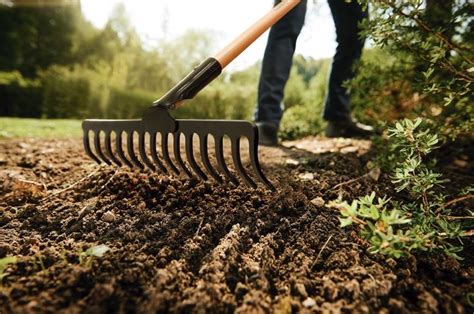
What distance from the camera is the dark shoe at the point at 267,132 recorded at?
2941 mm

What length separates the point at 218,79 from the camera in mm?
11492

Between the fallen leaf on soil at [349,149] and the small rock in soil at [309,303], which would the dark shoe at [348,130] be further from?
the small rock in soil at [309,303]

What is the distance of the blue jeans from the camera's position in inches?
107

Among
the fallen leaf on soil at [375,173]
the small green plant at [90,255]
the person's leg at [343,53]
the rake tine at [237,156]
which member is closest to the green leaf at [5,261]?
the small green plant at [90,255]

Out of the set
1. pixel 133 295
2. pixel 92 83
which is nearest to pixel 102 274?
pixel 133 295

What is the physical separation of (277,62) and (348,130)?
3.91ft

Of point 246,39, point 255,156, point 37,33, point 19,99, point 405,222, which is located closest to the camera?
point 405,222

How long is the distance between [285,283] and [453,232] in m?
0.64

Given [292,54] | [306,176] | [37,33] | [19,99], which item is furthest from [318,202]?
[37,33]

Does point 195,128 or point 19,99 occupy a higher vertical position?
point 19,99

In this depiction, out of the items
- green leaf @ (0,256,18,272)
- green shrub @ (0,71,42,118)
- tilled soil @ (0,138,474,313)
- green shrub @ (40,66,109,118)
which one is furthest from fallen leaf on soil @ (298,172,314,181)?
green shrub @ (0,71,42,118)

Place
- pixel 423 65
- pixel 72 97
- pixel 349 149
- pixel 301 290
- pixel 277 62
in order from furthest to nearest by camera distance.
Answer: pixel 72 97 < pixel 277 62 < pixel 349 149 < pixel 423 65 < pixel 301 290

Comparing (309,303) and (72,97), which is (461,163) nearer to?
(309,303)

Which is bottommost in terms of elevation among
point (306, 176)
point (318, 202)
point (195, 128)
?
point (318, 202)
